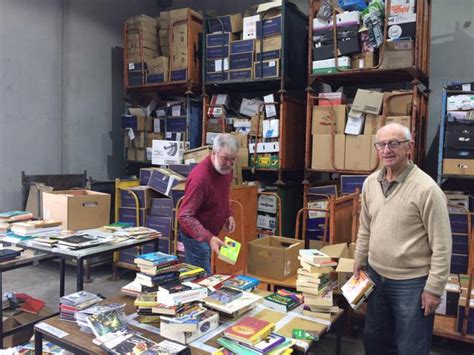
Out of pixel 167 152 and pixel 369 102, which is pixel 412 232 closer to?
pixel 369 102

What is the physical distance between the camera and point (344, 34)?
4.18 metres

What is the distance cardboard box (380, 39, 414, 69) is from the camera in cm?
393

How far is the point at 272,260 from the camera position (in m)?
3.21

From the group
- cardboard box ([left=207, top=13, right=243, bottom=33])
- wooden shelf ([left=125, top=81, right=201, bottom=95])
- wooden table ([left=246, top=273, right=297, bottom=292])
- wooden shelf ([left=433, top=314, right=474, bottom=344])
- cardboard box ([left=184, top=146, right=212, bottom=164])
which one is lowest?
wooden shelf ([left=433, top=314, right=474, bottom=344])

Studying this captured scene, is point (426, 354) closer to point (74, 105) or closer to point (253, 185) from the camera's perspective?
point (253, 185)

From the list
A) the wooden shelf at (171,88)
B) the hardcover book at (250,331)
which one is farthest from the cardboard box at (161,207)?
the hardcover book at (250,331)

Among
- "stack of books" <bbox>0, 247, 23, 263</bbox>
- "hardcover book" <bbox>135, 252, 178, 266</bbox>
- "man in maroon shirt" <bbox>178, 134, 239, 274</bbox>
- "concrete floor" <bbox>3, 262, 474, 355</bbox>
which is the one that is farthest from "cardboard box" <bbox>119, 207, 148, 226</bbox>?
"hardcover book" <bbox>135, 252, 178, 266</bbox>

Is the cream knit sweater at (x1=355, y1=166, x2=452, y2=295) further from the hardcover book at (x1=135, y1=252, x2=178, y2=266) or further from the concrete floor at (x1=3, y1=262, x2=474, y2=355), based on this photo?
the concrete floor at (x1=3, y1=262, x2=474, y2=355)

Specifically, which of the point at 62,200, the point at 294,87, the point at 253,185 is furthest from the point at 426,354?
the point at 294,87

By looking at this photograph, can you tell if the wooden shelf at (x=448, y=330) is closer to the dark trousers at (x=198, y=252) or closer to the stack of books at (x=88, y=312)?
the dark trousers at (x=198, y=252)

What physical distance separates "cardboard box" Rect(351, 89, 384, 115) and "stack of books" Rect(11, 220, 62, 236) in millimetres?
2939

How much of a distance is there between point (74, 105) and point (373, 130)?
12.2 feet

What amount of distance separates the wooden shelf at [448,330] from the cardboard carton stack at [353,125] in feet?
5.01

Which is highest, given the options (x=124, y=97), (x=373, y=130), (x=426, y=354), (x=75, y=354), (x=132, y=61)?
(x=132, y=61)
